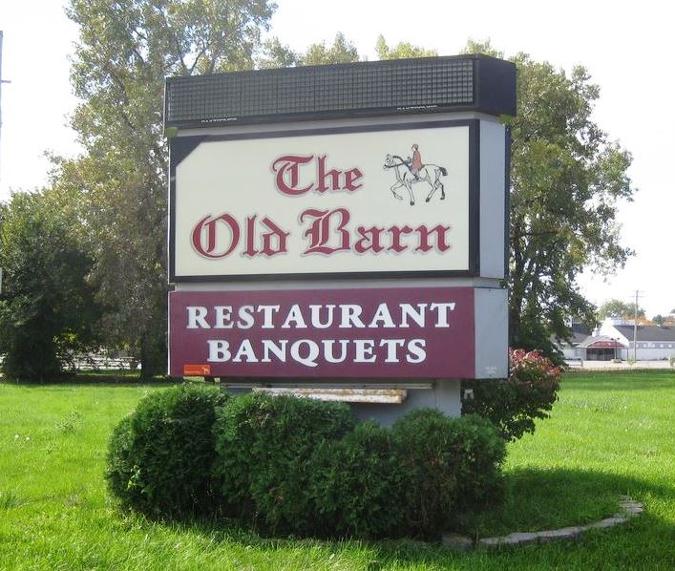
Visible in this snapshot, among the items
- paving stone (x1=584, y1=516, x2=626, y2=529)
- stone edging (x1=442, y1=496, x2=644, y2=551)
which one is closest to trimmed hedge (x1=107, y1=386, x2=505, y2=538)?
stone edging (x1=442, y1=496, x2=644, y2=551)

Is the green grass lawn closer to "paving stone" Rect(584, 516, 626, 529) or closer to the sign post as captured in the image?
"paving stone" Rect(584, 516, 626, 529)

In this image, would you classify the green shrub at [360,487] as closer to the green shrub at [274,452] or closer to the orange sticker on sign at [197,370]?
the green shrub at [274,452]

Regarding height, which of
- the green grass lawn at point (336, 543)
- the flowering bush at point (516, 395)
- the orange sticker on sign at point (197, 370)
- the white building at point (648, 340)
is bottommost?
the white building at point (648, 340)

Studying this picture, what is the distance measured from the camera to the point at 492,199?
7.74 m

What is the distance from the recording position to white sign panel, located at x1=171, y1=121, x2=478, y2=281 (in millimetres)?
7668

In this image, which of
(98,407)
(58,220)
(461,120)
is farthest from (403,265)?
(58,220)

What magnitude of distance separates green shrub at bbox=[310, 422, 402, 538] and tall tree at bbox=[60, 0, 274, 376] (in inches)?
1156

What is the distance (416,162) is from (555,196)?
36.0 meters

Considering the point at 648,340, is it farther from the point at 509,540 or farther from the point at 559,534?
the point at 509,540

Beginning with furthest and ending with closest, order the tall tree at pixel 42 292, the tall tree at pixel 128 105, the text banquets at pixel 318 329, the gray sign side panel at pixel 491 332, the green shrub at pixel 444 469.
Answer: the tall tree at pixel 42 292
the tall tree at pixel 128 105
the text banquets at pixel 318 329
the gray sign side panel at pixel 491 332
the green shrub at pixel 444 469

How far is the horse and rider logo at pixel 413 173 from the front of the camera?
7.71m

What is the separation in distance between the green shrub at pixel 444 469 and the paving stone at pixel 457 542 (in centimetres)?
13

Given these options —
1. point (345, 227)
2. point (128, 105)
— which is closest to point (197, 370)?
point (345, 227)

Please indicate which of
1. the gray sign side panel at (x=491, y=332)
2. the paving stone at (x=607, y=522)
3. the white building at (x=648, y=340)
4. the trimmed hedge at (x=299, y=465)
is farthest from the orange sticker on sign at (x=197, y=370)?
the white building at (x=648, y=340)
